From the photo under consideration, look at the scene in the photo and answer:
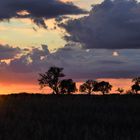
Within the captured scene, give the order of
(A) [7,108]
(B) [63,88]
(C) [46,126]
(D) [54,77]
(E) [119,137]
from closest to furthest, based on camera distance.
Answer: (E) [119,137] < (C) [46,126] < (A) [7,108] < (D) [54,77] < (B) [63,88]

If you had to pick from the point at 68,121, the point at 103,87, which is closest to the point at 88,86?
the point at 103,87

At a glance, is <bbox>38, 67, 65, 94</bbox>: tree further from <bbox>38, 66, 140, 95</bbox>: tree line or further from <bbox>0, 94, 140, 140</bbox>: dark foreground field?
<bbox>0, 94, 140, 140</bbox>: dark foreground field

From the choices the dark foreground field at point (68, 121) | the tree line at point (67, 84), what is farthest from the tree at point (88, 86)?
the dark foreground field at point (68, 121)

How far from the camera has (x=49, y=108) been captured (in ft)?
61.4

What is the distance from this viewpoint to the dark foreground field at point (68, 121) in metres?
11.8

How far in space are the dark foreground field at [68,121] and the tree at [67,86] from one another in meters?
82.9

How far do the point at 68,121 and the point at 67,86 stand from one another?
96.0 meters

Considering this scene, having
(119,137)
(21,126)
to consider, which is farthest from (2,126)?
(119,137)

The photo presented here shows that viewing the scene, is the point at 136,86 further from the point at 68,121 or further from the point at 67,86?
the point at 68,121

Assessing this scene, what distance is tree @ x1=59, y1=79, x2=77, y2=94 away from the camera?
4175 inches

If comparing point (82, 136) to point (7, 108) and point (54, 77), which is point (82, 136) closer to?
point (7, 108)

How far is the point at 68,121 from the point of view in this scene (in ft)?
48.4

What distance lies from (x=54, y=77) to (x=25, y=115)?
84.0 metres

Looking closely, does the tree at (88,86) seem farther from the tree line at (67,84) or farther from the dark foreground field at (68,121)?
the dark foreground field at (68,121)
